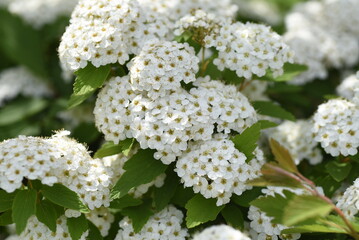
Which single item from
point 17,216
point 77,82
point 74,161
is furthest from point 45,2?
point 17,216

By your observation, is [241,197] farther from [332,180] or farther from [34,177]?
[34,177]

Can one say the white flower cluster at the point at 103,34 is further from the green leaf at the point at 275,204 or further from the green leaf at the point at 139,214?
the green leaf at the point at 275,204

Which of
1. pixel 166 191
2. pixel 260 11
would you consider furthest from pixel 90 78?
pixel 260 11

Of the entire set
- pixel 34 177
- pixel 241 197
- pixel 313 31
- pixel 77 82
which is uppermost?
pixel 313 31

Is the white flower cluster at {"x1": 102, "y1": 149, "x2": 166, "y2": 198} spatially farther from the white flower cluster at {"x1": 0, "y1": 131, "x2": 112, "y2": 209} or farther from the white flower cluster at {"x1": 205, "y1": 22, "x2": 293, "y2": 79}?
the white flower cluster at {"x1": 205, "y1": 22, "x2": 293, "y2": 79}

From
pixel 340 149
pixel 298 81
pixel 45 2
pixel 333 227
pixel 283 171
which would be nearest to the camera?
pixel 283 171

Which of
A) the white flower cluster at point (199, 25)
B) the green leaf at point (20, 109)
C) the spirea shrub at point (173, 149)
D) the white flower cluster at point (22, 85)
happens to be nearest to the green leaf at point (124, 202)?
the spirea shrub at point (173, 149)
